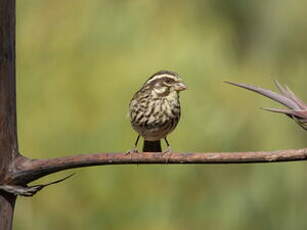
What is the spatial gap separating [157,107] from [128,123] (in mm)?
662

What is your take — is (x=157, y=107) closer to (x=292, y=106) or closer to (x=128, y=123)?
(x=128, y=123)

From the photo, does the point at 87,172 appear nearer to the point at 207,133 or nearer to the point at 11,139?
the point at 207,133

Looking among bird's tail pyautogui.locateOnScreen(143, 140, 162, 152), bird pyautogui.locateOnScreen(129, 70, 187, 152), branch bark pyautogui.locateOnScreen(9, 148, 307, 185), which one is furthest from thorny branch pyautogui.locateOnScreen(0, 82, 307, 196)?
bird's tail pyautogui.locateOnScreen(143, 140, 162, 152)

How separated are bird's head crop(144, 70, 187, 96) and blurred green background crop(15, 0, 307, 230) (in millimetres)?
478

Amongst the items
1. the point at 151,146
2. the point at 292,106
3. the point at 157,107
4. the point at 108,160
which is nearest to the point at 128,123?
the point at 151,146

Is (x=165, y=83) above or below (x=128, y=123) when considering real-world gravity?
above

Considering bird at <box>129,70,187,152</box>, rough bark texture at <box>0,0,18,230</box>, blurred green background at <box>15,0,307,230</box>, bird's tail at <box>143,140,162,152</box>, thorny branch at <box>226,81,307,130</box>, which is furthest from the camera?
blurred green background at <box>15,0,307,230</box>

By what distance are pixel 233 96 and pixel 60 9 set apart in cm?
110

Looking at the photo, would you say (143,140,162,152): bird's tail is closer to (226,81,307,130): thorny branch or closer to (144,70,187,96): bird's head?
(144,70,187,96): bird's head

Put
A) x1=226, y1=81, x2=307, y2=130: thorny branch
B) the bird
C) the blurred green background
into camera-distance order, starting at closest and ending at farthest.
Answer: x1=226, y1=81, x2=307, y2=130: thorny branch → the bird → the blurred green background

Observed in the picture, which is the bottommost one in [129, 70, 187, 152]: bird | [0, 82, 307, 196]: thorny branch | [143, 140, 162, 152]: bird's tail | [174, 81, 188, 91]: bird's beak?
[143, 140, 162, 152]: bird's tail

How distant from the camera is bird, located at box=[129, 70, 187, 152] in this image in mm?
3207

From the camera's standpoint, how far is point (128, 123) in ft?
12.8

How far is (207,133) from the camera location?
13.5ft
